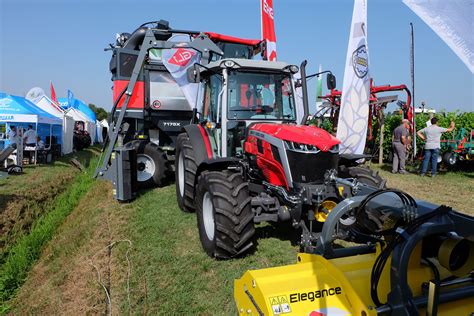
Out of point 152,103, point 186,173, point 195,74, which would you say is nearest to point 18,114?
point 152,103

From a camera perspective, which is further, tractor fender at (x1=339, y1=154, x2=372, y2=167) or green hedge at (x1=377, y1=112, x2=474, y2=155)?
green hedge at (x1=377, y1=112, x2=474, y2=155)

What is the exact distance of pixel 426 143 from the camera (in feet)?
31.6

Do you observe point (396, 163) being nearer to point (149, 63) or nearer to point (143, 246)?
point (149, 63)

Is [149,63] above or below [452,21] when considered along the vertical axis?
above

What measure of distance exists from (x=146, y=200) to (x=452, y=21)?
5.97 meters

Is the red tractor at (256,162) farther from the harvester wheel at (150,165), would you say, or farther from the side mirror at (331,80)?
the harvester wheel at (150,165)

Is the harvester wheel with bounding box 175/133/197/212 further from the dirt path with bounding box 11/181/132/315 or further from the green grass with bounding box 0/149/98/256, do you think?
the green grass with bounding box 0/149/98/256

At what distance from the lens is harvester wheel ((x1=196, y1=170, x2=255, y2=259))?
143 inches

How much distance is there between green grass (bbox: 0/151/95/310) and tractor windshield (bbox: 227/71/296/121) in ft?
10.1

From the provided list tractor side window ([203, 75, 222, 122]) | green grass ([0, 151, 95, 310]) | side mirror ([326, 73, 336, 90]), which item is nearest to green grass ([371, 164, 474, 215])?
side mirror ([326, 73, 336, 90])

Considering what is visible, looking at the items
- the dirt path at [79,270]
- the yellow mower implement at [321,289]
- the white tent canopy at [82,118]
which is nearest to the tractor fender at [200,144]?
the dirt path at [79,270]

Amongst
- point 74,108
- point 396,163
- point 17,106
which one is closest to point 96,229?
point 396,163

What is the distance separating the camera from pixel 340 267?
197 cm

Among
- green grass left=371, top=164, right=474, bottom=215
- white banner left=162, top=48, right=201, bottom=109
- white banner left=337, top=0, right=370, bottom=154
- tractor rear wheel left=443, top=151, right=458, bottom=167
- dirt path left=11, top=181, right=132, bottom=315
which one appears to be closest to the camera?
dirt path left=11, top=181, right=132, bottom=315
